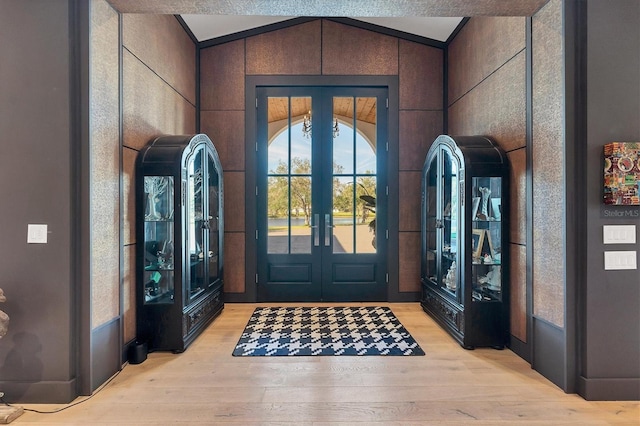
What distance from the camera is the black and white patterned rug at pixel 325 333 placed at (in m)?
3.33

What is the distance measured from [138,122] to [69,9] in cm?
101

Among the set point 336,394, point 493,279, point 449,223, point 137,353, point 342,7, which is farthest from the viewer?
point 449,223

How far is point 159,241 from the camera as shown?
3.43 m

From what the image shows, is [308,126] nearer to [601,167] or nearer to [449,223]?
[449,223]

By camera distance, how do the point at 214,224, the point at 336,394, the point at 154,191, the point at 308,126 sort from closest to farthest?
the point at 336,394, the point at 154,191, the point at 214,224, the point at 308,126

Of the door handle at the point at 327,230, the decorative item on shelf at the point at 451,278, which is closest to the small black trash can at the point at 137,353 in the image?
the door handle at the point at 327,230

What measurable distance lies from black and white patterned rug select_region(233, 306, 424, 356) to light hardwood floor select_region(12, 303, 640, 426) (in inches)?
6.5

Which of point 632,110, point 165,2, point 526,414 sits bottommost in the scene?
point 526,414

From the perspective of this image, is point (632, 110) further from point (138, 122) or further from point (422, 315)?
point (138, 122)

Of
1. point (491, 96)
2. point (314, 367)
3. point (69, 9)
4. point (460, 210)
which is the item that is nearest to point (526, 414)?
point (314, 367)

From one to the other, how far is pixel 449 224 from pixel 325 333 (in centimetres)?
177

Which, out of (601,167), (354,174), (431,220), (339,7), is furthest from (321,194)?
(601,167)

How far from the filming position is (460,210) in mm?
3502

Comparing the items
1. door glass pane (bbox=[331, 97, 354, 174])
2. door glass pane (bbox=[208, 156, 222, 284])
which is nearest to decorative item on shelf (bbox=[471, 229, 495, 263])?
door glass pane (bbox=[331, 97, 354, 174])
